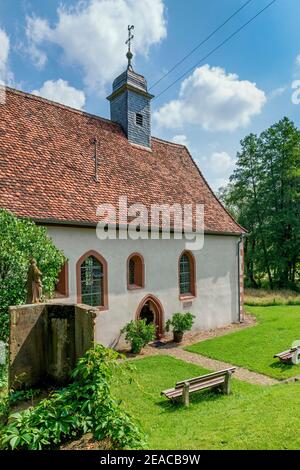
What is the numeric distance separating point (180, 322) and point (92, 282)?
13.9 feet

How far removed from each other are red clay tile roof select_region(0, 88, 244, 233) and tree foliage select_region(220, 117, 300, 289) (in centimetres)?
1540

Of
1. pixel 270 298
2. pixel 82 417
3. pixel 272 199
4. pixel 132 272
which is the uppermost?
pixel 272 199

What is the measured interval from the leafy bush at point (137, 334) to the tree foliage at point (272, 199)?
72.6ft

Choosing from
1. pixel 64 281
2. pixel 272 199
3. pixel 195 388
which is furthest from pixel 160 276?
pixel 272 199

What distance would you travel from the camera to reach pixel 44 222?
927 cm

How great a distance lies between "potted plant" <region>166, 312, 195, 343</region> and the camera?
1256 cm

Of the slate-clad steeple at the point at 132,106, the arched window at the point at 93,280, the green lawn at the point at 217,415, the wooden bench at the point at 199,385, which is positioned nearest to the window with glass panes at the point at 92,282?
the arched window at the point at 93,280

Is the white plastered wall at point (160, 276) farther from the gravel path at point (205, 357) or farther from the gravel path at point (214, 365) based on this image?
the gravel path at point (214, 365)

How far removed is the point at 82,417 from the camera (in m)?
3.82

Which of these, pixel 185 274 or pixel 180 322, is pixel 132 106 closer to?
pixel 185 274

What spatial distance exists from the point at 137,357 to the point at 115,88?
1357 cm

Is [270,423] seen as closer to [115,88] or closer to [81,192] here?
[81,192]

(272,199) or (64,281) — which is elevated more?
(272,199)

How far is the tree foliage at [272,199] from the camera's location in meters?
29.2
